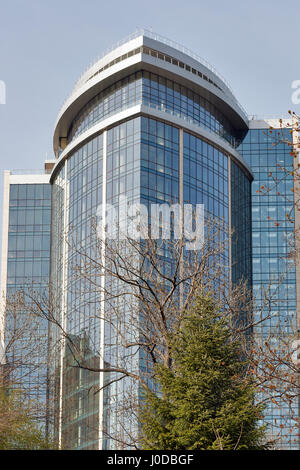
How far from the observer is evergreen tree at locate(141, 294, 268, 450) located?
23.7 meters

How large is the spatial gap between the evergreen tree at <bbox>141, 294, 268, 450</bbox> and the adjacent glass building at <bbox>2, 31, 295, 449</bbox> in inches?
1678

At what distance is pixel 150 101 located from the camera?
78.9 metres

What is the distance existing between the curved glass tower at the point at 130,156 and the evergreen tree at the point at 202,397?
144 ft

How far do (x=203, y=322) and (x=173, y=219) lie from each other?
45964 millimetres

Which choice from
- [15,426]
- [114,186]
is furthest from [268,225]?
[15,426]

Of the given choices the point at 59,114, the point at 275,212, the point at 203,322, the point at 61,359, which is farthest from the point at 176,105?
the point at 203,322

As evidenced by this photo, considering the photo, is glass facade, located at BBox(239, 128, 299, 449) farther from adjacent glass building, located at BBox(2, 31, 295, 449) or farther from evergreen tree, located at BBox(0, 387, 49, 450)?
evergreen tree, located at BBox(0, 387, 49, 450)

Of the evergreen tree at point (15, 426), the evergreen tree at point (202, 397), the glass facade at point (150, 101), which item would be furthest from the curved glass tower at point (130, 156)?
the evergreen tree at point (202, 397)

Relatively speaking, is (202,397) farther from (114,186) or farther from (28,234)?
(28,234)

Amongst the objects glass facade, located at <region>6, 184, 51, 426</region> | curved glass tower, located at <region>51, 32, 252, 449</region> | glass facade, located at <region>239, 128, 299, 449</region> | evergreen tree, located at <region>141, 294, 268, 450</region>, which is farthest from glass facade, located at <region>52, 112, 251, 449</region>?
evergreen tree, located at <region>141, 294, 268, 450</region>

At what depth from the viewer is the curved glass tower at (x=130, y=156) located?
2896 inches

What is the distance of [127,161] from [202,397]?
5352cm

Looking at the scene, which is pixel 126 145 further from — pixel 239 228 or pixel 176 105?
pixel 239 228

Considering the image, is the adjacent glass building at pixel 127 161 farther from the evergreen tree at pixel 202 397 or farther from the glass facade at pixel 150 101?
the evergreen tree at pixel 202 397
